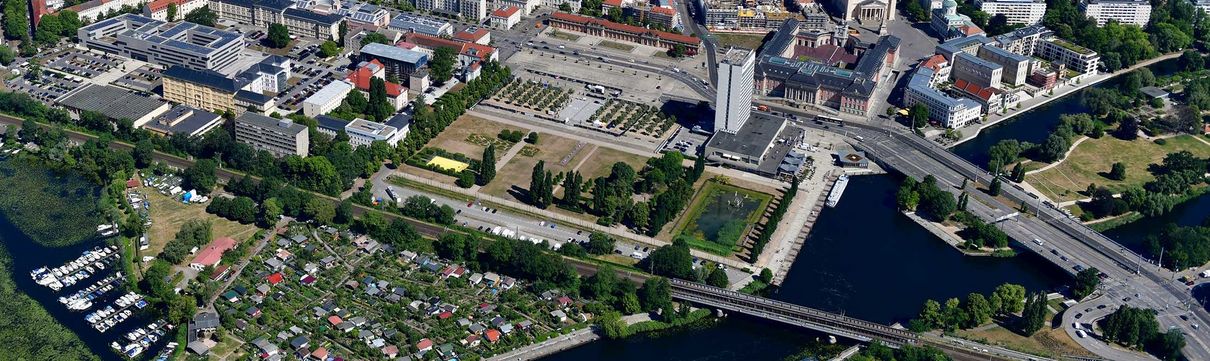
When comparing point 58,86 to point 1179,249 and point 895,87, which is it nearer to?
point 895,87

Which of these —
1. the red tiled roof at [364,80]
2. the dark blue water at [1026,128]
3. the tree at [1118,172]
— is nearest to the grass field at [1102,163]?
the tree at [1118,172]

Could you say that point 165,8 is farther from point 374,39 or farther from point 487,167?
point 487,167

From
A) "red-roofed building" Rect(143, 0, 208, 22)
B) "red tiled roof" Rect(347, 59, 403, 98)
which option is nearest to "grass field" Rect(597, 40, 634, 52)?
"red tiled roof" Rect(347, 59, 403, 98)

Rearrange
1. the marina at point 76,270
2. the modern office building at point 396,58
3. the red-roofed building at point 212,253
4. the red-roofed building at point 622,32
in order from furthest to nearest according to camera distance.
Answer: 1. the red-roofed building at point 622,32
2. the modern office building at point 396,58
3. the red-roofed building at point 212,253
4. the marina at point 76,270

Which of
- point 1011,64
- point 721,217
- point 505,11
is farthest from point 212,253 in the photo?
point 1011,64

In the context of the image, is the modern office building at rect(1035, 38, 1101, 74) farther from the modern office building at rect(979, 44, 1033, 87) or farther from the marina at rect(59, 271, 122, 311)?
the marina at rect(59, 271, 122, 311)

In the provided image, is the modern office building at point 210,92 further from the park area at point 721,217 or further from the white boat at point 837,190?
the white boat at point 837,190
